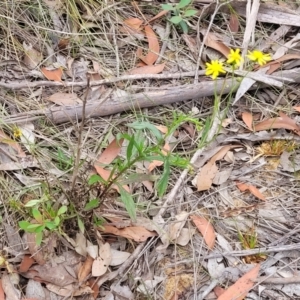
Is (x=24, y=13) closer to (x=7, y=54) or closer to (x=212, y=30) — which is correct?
(x=7, y=54)

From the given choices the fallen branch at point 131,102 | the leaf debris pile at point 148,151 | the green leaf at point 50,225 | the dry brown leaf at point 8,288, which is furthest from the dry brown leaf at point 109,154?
the dry brown leaf at point 8,288

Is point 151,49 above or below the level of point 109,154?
above

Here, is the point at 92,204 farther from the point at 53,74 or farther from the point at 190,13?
the point at 190,13

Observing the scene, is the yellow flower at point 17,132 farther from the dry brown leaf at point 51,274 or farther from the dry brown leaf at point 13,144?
the dry brown leaf at point 51,274

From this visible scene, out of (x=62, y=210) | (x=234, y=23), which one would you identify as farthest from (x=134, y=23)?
(x=62, y=210)

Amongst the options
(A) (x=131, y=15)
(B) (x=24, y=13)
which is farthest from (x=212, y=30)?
(B) (x=24, y=13)

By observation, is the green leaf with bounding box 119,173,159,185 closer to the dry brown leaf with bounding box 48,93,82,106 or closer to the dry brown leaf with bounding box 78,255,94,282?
the dry brown leaf with bounding box 78,255,94,282

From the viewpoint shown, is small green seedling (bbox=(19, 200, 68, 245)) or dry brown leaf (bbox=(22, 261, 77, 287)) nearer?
small green seedling (bbox=(19, 200, 68, 245))

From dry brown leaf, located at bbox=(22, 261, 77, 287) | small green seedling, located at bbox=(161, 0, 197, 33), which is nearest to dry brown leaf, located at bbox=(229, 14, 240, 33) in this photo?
small green seedling, located at bbox=(161, 0, 197, 33)
